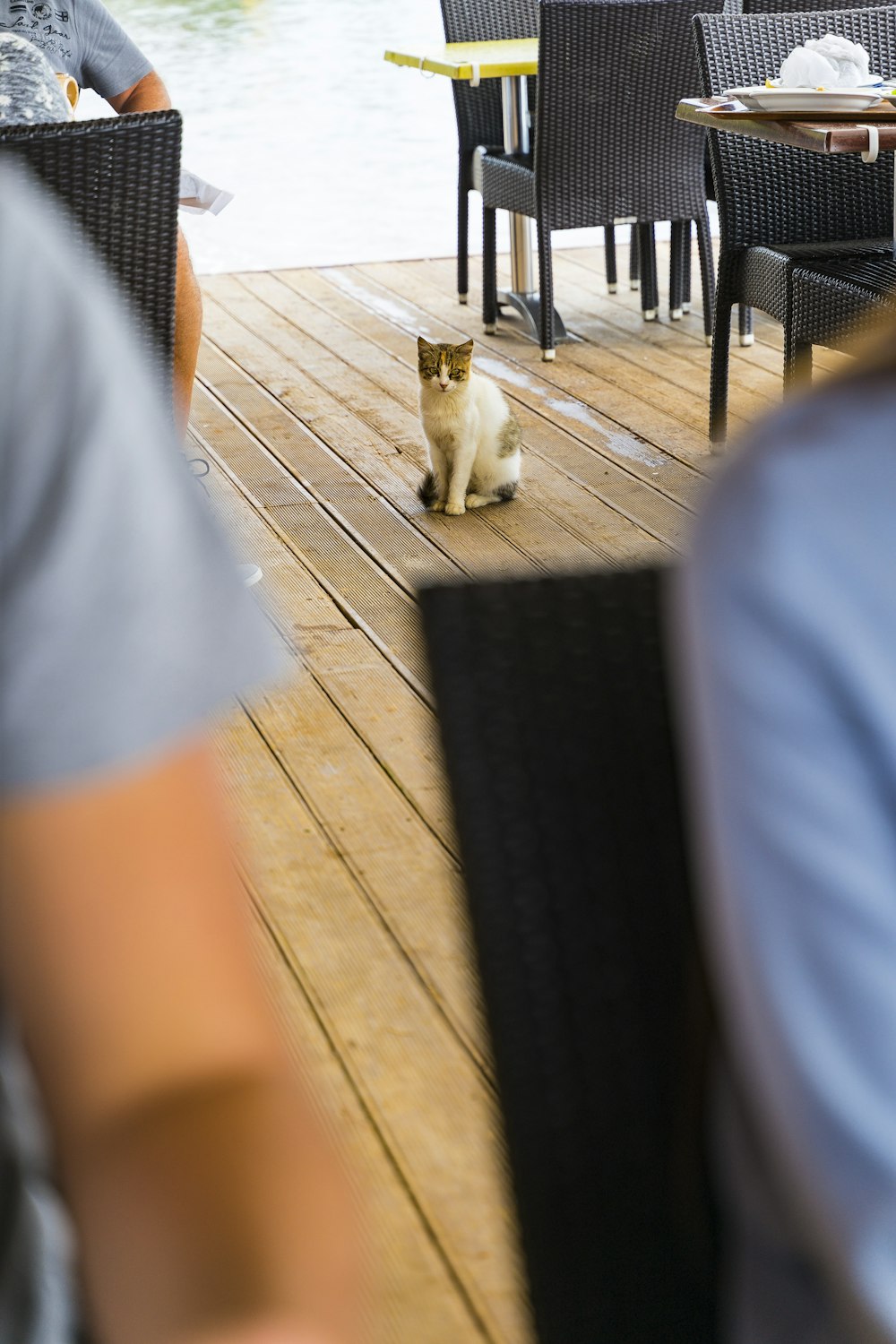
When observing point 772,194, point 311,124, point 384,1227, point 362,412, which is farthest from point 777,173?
point 311,124

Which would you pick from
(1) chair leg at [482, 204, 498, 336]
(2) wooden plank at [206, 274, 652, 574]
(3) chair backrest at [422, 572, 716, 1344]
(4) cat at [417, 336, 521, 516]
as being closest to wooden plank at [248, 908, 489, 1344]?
(3) chair backrest at [422, 572, 716, 1344]

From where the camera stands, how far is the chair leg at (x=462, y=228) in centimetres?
523

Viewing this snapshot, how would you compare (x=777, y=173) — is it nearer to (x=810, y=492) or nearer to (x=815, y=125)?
(x=815, y=125)

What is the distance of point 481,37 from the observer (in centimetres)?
529

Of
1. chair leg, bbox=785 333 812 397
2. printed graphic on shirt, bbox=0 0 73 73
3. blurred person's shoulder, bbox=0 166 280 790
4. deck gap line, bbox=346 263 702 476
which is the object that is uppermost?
printed graphic on shirt, bbox=0 0 73 73

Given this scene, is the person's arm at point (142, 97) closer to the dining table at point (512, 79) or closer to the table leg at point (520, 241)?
the dining table at point (512, 79)

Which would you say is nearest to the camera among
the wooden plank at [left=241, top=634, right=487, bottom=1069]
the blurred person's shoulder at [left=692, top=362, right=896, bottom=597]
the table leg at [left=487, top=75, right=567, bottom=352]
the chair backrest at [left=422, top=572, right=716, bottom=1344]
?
the blurred person's shoulder at [left=692, top=362, right=896, bottom=597]

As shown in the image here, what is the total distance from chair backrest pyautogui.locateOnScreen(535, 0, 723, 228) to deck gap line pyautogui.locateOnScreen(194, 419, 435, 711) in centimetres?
150

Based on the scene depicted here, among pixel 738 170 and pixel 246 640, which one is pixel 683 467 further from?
pixel 246 640

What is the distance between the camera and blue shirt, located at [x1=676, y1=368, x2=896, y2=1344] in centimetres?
49

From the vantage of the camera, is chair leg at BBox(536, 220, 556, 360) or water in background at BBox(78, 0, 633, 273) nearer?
chair leg at BBox(536, 220, 556, 360)

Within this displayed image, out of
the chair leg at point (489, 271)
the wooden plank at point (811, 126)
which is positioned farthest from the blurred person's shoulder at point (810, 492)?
the chair leg at point (489, 271)

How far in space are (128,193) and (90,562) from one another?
1647mm

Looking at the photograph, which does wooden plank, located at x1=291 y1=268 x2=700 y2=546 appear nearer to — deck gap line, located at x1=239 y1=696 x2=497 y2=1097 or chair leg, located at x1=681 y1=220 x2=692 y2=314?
chair leg, located at x1=681 y1=220 x2=692 y2=314
